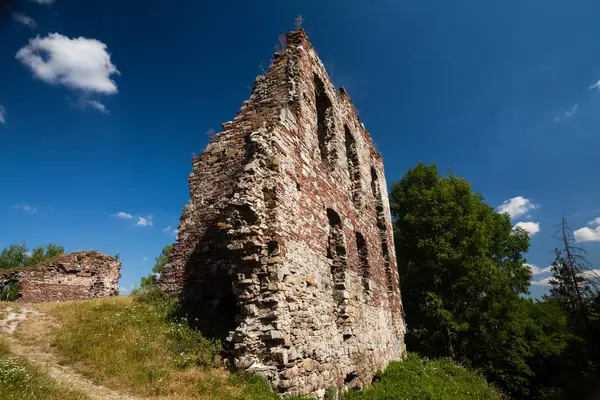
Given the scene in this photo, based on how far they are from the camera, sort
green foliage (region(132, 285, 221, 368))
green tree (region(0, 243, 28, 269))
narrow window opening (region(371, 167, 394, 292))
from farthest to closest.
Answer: green tree (region(0, 243, 28, 269)) → narrow window opening (region(371, 167, 394, 292)) → green foliage (region(132, 285, 221, 368))

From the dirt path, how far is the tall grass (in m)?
0.23

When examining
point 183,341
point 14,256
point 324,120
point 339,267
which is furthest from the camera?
point 14,256

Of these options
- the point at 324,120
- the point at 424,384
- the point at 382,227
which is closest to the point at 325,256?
the point at 324,120

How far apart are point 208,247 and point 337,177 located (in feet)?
13.9

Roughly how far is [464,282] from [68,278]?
758 inches

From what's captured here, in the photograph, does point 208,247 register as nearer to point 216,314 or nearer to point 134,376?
point 216,314

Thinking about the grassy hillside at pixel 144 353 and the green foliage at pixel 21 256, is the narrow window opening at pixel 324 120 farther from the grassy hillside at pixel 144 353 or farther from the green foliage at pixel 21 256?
the green foliage at pixel 21 256

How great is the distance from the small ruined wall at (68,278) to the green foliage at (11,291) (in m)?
0.20

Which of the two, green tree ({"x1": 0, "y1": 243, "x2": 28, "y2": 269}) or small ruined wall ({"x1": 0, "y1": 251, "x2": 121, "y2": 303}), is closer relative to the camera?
small ruined wall ({"x1": 0, "y1": 251, "x2": 121, "y2": 303})

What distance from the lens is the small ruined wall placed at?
15.0 m

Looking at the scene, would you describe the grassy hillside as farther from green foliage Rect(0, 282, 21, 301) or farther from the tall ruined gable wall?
green foliage Rect(0, 282, 21, 301)

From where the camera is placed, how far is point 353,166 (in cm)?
1233

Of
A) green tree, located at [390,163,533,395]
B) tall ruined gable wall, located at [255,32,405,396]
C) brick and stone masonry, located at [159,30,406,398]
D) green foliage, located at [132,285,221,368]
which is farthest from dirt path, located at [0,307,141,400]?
green tree, located at [390,163,533,395]

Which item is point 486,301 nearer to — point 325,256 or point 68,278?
point 325,256
